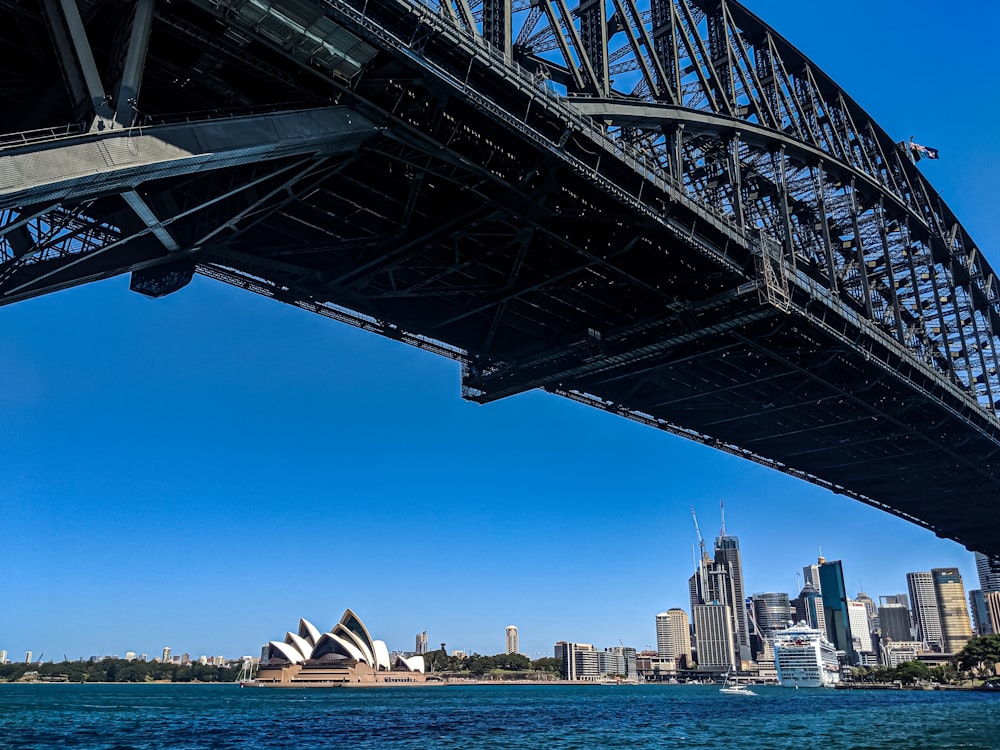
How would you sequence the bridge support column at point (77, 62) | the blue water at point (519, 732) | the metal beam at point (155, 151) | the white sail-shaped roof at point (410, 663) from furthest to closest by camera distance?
the white sail-shaped roof at point (410, 663)
the blue water at point (519, 732)
the bridge support column at point (77, 62)
the metal beam at point (155, 151)

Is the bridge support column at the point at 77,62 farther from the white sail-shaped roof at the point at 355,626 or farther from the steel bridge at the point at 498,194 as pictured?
the white sail-shaped roof at the point at 355,626

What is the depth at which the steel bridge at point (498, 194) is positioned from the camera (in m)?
15.9

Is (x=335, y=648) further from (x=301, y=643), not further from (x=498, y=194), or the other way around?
(x=498, y=194)

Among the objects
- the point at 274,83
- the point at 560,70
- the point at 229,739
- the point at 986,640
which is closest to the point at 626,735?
the point at 229,739

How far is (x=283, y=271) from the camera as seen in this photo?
28.2m

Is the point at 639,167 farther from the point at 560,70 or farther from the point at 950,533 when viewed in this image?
the point at 950,533

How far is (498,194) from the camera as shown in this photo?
77.3 ft

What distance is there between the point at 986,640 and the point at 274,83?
159131 mm

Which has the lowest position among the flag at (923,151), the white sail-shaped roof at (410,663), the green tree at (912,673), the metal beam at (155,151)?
the green tree at (912,673)

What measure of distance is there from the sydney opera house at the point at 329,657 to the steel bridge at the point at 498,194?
118 m

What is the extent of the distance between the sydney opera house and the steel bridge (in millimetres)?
117929

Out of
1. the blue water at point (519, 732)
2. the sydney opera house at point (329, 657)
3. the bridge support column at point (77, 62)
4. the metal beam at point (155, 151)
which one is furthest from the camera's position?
the sydney opera house at point (329, 657)

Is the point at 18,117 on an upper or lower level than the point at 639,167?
lower

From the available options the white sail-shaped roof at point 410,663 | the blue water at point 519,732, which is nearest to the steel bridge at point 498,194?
the blue water at point 519,732
